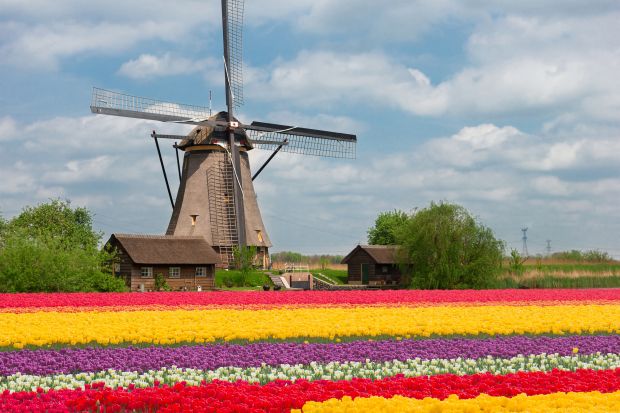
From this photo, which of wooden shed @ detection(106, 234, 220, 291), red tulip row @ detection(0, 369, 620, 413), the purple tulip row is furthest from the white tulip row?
wooden shed @ detection(106, 234, 220, 291)

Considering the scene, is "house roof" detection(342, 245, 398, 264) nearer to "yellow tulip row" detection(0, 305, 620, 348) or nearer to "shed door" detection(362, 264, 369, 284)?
"shed door" detection(362, 264, 369, 284)

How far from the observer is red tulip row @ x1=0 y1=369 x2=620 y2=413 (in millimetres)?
7680

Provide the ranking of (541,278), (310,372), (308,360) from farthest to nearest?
(541,278) < (308,360) < (310,372)

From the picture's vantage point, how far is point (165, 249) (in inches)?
1790

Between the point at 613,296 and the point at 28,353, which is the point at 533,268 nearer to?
the point at 613,296

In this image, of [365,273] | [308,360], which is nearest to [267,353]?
[308,360]

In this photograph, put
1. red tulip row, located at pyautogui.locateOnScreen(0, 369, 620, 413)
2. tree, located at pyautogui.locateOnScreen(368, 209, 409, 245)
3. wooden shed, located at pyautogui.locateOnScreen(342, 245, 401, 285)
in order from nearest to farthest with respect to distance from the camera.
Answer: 1. red tulip row, located at pyautogui.locateOnScreen(0, 369, 620, 413)
2. wooden shed, located at pyautogui.locateOnScreen(342, 245, 401, 285)
3. tree, located at pyautogui.locateOnScreen(368, 209, 409, 245)

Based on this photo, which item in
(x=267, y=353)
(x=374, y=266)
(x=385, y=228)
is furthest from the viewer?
(x=385, y=228)

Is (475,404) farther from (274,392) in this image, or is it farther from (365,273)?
(365,273)

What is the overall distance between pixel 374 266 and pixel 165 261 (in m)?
15.9

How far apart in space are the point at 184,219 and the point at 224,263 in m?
4.10

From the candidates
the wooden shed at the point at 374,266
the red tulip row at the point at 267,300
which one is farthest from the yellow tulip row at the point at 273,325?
the wooden shed at the point at 374,266

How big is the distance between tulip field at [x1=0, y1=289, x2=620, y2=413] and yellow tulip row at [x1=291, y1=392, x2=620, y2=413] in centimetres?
2

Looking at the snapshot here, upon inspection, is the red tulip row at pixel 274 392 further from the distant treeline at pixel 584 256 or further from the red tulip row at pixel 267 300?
the distant treeline at pixel 584 256
